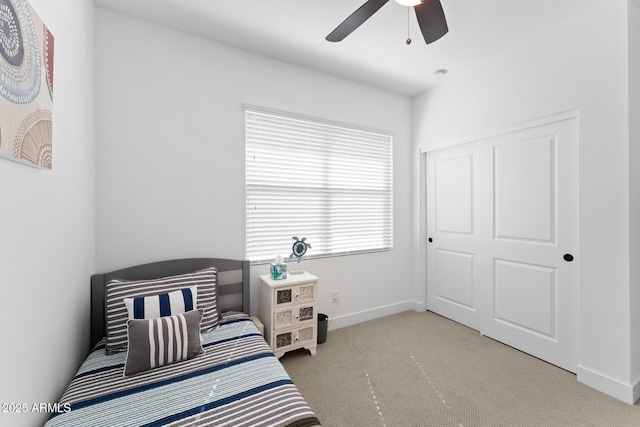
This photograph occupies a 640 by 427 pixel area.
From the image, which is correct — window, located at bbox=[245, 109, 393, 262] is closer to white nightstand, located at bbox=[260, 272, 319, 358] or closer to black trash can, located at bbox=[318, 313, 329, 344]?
white nightstand, located at bbox=[260, 272, 319, 358]

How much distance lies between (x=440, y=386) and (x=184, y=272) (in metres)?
2.14

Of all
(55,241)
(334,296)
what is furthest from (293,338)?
(55,241)

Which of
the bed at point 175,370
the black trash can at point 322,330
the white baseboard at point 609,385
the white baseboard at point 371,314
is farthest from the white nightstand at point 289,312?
the white baseboard at point 609,385

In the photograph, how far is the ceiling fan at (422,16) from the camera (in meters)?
1.57

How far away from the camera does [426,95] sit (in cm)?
348

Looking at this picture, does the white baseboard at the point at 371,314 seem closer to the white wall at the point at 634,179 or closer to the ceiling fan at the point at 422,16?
the white wall at the point at 634,179

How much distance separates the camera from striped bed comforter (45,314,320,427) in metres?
1.20

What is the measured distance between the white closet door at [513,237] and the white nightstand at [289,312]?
1.76 m

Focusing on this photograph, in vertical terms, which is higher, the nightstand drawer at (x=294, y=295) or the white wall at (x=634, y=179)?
the white wall at (x=634, y=179)

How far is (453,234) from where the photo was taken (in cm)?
329

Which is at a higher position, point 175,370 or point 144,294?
point 144,294

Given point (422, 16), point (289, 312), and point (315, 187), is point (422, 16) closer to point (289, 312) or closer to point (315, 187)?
point (315, 187)

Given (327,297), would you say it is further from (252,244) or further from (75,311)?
(75,311)

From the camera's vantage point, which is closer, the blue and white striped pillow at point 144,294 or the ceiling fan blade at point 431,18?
the ceiling fan blade at point 431,18
